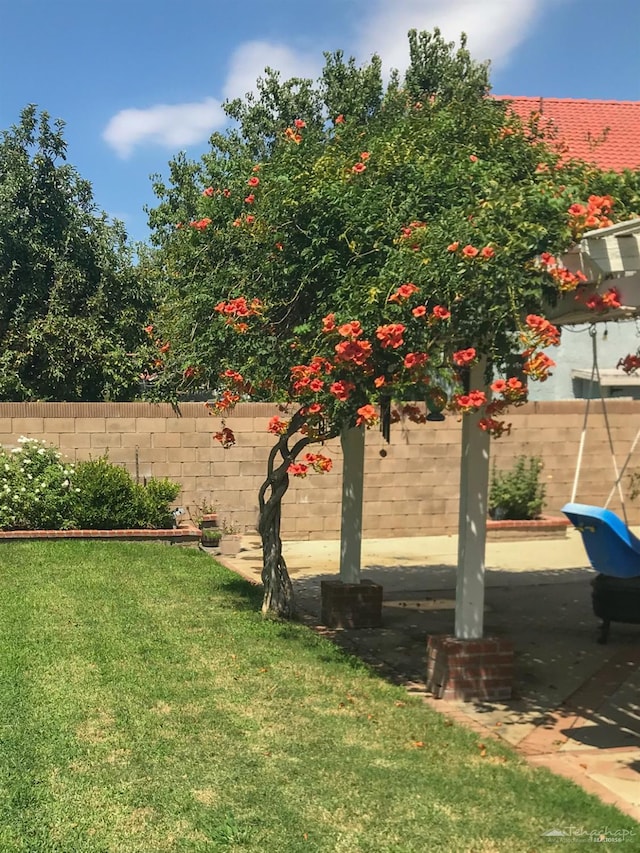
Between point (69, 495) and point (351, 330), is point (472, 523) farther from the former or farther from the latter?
point (69, 495)

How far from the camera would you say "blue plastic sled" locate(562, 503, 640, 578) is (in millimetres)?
5996

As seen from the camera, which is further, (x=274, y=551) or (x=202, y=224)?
(x=274, y=551)

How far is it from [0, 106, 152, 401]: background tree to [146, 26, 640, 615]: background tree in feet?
19.9

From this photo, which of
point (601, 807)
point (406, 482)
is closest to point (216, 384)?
point (601, 807)

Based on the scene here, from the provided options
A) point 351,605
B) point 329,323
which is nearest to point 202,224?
point 329,323

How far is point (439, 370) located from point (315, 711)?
2284 millimetres

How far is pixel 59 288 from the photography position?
554 inches

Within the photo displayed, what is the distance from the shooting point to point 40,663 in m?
6.34

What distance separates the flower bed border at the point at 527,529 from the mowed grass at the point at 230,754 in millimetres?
6336

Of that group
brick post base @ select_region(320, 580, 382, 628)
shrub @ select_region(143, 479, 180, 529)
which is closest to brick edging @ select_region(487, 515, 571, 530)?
shrub @ select_region(143, 479, 180, 529)

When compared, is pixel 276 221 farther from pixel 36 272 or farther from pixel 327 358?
pixel 36 272

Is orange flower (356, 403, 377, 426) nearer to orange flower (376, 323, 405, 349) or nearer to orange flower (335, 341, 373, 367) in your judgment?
orange flower (335, 341, 373, 367)

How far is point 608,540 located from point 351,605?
2915 mm

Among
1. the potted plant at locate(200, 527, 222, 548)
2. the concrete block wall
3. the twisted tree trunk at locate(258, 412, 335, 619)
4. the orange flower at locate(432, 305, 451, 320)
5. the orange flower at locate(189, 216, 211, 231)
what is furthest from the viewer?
the concrete block wall
